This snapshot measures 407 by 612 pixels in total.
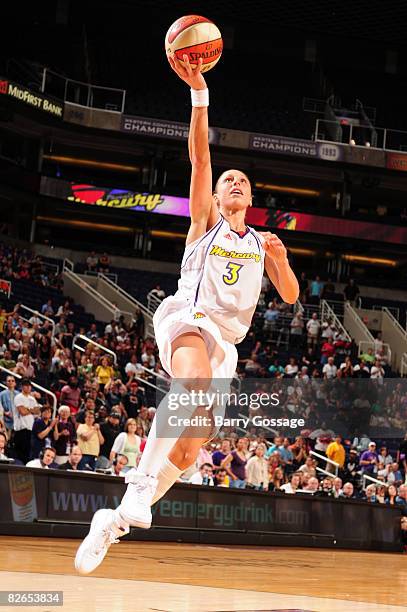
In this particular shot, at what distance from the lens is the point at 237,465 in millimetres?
16516

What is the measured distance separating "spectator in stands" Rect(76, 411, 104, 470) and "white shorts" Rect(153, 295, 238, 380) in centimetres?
899

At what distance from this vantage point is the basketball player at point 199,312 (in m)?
5.75

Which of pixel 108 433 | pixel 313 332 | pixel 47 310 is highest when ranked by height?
pixel 313 332

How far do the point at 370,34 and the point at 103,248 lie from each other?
1467 cm

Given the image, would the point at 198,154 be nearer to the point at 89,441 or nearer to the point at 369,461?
the point at 89,441

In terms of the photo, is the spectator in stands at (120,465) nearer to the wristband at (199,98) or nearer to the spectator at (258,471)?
the spectator at (258,471)

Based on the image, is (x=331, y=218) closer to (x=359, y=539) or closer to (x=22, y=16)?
(x=22, y=16)

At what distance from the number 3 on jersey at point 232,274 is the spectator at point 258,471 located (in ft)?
35.5

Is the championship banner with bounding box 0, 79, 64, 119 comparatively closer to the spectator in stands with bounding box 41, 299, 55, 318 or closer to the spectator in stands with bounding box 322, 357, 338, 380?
the spectator in stands with bounding box 41, 299, 55, 318

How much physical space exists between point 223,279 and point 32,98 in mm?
28032

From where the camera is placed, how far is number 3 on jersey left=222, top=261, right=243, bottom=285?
6172mm

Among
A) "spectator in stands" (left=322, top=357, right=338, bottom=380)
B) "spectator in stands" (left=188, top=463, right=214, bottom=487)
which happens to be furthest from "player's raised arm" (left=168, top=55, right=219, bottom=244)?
"spectator in stands" (left=322, top=357, right=338, bottom=380)

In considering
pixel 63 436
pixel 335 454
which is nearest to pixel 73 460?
pixel 63 436

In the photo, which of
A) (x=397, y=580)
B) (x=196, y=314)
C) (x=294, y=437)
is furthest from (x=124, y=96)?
(x=196, y=314)
